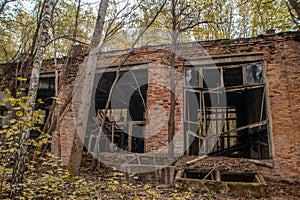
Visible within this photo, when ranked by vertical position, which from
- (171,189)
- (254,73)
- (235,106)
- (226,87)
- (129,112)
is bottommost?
(171,189)

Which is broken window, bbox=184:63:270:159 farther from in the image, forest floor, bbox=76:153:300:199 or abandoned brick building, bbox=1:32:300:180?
forest floor, bbox=76:153:300:199

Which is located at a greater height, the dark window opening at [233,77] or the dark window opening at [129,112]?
the dark window opening at [233,77]

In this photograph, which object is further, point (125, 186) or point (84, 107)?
point (84, 107)

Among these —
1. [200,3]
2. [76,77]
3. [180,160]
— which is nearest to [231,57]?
[200,3]

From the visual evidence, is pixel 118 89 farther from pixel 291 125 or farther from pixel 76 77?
pixel 291 125

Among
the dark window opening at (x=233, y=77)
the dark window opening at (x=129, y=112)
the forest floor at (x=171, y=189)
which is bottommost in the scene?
the forest floor at (x=171, y=189)

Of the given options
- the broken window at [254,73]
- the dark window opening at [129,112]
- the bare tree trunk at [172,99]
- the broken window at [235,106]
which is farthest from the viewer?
A: the dark window opening at [129,112]

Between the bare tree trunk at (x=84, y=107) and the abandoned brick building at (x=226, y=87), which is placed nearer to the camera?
the bare tree trunk at (x=84, y=107)

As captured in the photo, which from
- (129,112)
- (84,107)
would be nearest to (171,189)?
(84,107)

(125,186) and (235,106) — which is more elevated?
(235,106)

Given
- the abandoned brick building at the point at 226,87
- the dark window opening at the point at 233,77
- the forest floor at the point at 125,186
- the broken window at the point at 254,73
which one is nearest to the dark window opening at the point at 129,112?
the abandoned brick building at the point at 226,87

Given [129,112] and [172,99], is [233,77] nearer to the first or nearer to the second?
[172,99]

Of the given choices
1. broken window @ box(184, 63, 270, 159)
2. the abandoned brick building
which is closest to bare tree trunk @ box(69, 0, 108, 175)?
the abandoned brick building

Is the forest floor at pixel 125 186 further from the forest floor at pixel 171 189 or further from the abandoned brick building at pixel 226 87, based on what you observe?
the abandoned brick building at pixel 226 87
